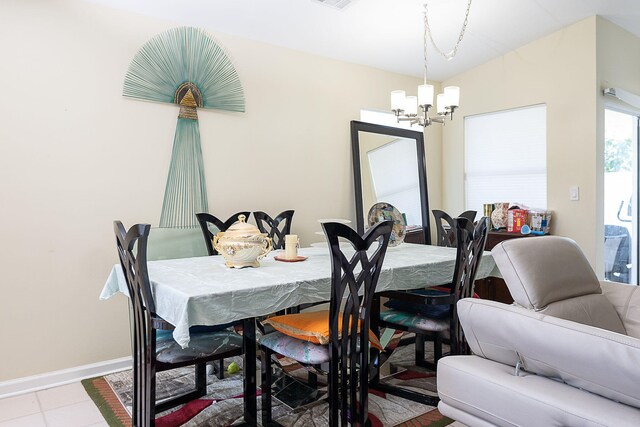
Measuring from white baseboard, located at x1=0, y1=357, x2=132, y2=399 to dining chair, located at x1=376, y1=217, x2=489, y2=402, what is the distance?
5.87 feet

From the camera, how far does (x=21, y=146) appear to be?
258 cm

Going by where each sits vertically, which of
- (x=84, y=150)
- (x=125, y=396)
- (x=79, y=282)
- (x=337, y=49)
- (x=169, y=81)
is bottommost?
(x=125, y=396)

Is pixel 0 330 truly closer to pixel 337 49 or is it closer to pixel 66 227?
pixel 66 227

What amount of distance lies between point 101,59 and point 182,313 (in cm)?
205

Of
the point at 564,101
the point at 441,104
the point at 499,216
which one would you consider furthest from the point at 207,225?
the point at 564,101

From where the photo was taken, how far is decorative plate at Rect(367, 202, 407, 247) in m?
3.00

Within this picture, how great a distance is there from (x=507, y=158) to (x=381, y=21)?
1.91 metres

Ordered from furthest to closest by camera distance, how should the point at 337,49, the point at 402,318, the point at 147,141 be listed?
the point at 337,49 < the point at 147,141 < the point at 402,318

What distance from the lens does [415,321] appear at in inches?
94.7

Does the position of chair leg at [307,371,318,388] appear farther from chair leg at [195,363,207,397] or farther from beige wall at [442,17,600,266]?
beige wall at [442,17,600,266]

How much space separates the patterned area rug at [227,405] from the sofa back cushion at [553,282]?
895mm

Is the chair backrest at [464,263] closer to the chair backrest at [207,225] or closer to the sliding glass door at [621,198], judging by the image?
the chair backrest at [207,225]

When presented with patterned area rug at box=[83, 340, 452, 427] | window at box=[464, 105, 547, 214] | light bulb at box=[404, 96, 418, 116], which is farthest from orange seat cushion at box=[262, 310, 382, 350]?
window at box=[464, 105, 547, 214]

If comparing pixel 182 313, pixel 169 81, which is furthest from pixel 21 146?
pixel 182 313
